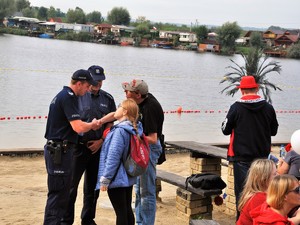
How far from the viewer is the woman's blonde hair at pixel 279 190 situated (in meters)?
4.09

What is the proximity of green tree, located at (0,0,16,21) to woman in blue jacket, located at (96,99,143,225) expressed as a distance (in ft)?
412

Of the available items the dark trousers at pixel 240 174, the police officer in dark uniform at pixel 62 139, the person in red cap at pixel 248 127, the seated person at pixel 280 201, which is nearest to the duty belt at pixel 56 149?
the police officer in dark uniform at pixel 62 139

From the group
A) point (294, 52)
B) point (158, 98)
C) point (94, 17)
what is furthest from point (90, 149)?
point (94, 17)

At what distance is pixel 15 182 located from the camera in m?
9.10

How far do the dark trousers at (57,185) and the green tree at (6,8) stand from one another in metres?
125

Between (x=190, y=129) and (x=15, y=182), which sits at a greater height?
(x=15, y=182)

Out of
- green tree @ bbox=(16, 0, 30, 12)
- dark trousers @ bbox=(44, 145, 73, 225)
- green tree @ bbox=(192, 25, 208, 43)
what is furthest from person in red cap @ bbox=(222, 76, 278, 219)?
green tree @ bbox=(16, 0, 30, 12)

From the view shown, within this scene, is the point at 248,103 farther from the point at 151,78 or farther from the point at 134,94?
the point at 151,78

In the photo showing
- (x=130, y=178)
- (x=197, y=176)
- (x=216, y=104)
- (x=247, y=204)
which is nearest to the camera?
(x=247, y=204)

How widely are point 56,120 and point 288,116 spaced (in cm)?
2613

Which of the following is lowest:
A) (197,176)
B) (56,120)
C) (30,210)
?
(30,210)

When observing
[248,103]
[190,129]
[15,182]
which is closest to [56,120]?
[248,103]

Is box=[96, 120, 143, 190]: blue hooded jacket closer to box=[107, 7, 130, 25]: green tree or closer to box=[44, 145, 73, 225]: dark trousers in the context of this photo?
box=[44, 145, 73, 225]: dark trousers

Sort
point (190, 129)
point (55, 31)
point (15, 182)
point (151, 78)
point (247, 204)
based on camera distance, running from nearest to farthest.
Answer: point (247, 204), point (15, 182), point (190, 129), point (151, 78), point (55, 31)
